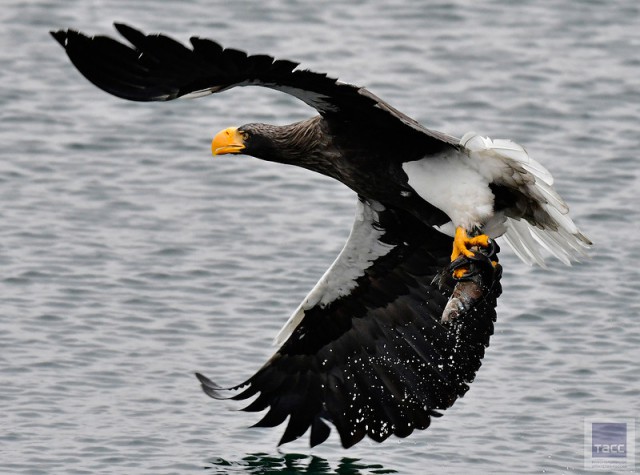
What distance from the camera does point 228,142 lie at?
952 cm

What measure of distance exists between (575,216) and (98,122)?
12.7 ft

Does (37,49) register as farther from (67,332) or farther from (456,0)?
(67,332)

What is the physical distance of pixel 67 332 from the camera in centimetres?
1128

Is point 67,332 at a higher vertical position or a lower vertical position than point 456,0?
lower

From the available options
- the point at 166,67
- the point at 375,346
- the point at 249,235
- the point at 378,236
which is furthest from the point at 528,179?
the point at 249,235

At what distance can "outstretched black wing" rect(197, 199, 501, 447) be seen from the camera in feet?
32.8

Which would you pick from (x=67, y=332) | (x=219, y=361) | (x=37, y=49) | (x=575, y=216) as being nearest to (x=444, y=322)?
(x=219, y=361)

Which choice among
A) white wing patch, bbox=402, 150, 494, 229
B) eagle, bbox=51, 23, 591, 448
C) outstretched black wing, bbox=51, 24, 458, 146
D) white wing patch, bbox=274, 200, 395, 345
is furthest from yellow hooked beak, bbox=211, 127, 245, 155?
outstretched black wing, bbox=51, 24, 458, 146

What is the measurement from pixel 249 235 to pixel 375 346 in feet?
8.94

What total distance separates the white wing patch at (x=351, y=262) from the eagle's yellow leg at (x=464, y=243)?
64cm

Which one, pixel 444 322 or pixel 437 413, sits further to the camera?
pixel 437 413

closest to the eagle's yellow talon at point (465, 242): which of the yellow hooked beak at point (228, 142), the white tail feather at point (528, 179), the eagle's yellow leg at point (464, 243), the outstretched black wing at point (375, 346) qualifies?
the eagle's yellow leg at point (464, 243)

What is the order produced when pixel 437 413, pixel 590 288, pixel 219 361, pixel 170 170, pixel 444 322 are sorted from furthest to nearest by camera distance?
pixel 170 170
pixel 590 288
pixel 219 361
pixel 437 413
pixel 444 322

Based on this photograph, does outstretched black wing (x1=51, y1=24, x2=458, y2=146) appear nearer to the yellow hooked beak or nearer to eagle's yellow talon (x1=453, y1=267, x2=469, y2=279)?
the yellow hooked beak
